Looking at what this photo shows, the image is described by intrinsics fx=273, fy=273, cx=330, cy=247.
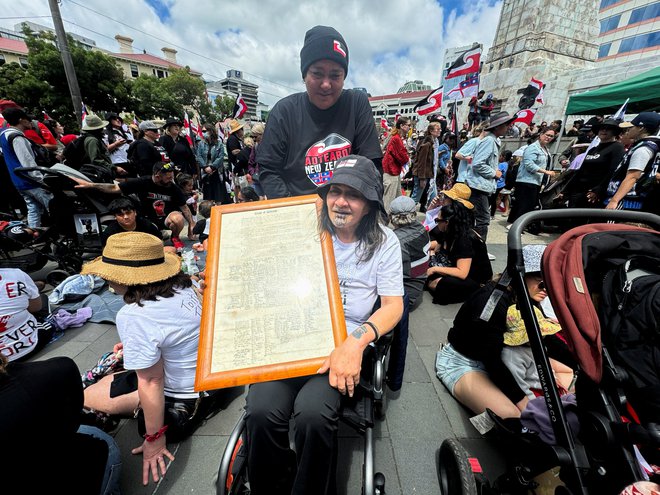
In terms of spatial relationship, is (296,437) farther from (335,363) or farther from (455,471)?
(455,471)

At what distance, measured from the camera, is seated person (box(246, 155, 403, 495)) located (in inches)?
51.0

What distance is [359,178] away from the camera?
5.05 feet

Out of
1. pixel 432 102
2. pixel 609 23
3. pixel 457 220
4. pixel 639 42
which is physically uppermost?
pixel 609 23

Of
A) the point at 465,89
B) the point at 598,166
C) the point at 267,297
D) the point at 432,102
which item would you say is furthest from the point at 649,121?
the point at 267,297

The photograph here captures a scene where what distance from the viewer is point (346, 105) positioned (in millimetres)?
2170

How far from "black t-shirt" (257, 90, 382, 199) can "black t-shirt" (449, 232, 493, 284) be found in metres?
1.91

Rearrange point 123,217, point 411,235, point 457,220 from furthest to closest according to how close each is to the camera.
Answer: point 123,217 → point 457,220 → point 411,235

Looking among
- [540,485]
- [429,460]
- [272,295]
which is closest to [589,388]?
[540,485]

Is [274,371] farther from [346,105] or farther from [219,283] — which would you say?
[346,105]

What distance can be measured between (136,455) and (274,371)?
144 centimetres

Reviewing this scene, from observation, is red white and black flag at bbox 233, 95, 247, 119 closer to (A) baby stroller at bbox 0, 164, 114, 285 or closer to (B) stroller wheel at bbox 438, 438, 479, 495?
(A) baby stroller at bbox 0, 164, 114, 285

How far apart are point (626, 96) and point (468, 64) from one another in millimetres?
3772

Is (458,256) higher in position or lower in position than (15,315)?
higher

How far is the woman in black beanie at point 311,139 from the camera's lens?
2129 mm
